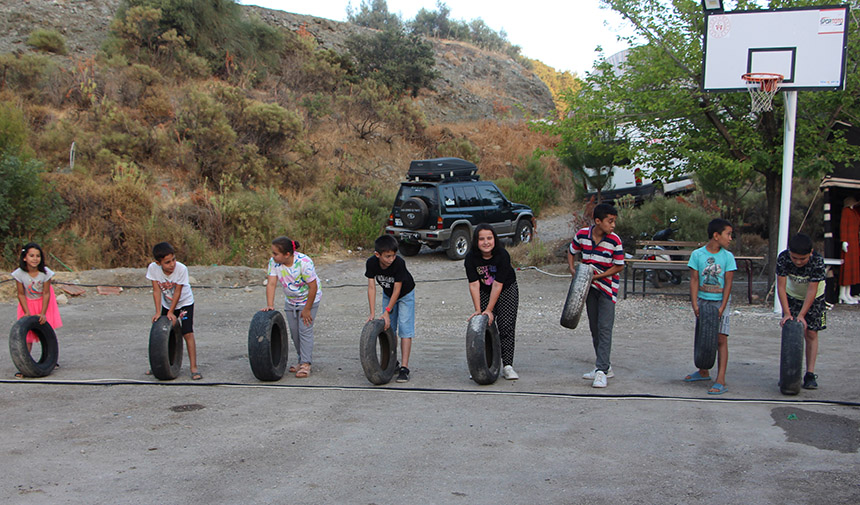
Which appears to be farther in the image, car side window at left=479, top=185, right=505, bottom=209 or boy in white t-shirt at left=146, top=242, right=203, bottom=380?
car side window at left=479, top=185, right=505, bottom=209

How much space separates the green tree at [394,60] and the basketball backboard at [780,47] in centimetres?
2333

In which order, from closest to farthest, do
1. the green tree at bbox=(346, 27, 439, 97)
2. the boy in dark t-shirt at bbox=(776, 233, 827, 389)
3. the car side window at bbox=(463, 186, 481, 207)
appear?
the boy in dark t-shirt at bbox=(776, 233, 827, 389), the car side window at bbox=(463, 186, 481, 207), the green tree at bbox=(346, 27, 439, 97)

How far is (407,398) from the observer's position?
661 centimetres

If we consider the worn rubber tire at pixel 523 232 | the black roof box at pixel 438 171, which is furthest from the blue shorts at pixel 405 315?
the worn rubber tire at pixel 523 232

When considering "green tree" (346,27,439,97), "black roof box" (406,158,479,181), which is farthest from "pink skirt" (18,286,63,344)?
"green tree" (346,27,439,97)

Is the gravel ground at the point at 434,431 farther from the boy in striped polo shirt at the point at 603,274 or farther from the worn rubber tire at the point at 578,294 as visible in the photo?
the worn rubber tire at the point at 578,294

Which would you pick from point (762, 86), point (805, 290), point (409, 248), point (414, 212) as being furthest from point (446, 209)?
point (805, 290)

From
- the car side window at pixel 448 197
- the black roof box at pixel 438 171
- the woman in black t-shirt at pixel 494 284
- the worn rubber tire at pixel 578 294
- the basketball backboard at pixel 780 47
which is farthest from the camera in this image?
the black roof box at pixel 438 171

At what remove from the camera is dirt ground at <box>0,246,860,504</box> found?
4.44 m

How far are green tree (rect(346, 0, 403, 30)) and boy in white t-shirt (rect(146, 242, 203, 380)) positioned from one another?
148ft

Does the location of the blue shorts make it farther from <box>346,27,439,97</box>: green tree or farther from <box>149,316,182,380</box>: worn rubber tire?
<box>346,27,439,97</box>: green tree

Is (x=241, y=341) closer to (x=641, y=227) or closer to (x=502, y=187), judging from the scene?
(x=641, y=227)

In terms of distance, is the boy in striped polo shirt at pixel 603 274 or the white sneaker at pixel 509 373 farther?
the white sneaker at pixel 509 373

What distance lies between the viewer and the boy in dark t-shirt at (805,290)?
259 inches
